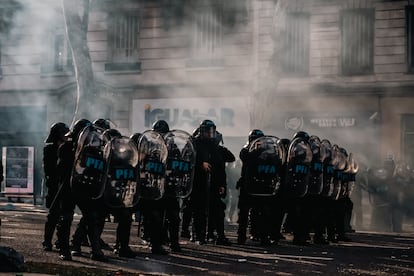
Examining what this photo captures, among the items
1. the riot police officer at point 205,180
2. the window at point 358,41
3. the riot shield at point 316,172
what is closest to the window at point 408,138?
the window at point 358,41

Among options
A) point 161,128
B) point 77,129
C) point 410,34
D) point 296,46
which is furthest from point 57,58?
point 77,129

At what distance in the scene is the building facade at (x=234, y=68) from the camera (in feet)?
69.8

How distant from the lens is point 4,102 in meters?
24.9

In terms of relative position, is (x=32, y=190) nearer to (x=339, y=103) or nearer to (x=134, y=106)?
(x=134, y=106)

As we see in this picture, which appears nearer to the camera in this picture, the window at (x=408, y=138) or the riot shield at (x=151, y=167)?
the riot shield at (x=151, y=167)

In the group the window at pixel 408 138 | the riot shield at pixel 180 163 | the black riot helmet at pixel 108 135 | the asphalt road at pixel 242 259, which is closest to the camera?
the asphalt road at pixel 242 259

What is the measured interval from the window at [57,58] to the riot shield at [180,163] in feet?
46.6

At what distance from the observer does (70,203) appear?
344 inches

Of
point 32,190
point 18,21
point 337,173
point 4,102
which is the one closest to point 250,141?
point 337,173

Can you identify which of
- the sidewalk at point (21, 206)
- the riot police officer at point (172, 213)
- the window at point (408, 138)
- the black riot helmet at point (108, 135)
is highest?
the window at point (408, 138)

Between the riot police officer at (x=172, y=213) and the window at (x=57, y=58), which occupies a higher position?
the window at (x=57, y=58)

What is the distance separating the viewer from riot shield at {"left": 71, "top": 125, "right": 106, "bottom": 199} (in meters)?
8.38

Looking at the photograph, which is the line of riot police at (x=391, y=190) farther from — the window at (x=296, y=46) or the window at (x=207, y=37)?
the window at (x=207, y=37)

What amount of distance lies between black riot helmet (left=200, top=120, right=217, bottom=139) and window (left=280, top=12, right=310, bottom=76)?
37.6 ft
